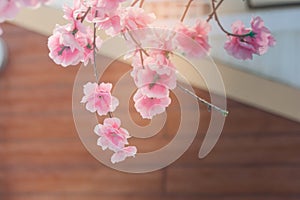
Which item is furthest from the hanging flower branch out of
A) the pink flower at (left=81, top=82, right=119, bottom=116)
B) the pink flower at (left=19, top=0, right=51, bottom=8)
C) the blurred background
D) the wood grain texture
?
the wood grain texture

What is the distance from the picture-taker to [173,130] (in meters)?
2.40

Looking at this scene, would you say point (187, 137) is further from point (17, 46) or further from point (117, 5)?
point (117, 5)

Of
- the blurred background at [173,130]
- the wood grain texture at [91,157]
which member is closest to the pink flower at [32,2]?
the blurred background at [173,130]

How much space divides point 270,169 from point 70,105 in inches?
39.0

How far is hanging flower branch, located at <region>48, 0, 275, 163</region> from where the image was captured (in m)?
1.08

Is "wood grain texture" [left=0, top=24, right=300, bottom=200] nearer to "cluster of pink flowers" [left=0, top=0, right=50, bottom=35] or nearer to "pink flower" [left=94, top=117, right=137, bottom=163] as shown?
"pink flower" [left=94, top=117, right=137, bottom=163]

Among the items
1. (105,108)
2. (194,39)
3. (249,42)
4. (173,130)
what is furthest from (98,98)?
(173,130)

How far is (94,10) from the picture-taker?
3.57ft

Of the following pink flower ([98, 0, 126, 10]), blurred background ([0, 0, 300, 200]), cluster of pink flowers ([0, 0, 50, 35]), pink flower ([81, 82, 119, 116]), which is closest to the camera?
cluster of pink flowers ([0, 0, 50, 35])

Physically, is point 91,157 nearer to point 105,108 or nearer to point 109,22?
point 105,108

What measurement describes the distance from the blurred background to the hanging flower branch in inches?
40.1

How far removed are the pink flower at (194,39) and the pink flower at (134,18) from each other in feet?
0.27

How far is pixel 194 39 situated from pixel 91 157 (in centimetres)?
144

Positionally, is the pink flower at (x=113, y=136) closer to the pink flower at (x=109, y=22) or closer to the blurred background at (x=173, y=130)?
the pink flower at (x=109, y=22)
